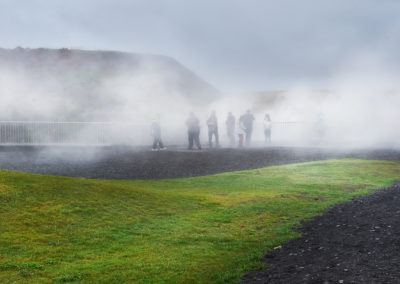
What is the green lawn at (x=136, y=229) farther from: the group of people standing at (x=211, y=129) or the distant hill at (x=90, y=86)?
the distant hill at (x=90, y=86)

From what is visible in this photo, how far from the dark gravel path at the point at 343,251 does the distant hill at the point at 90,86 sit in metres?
33.9

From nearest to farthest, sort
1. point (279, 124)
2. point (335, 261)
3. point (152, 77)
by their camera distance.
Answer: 1. point (335, 261)
2. point (279, 124)
3. point (152, 77)

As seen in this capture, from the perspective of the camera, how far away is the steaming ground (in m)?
14.9

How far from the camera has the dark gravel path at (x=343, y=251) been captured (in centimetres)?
465

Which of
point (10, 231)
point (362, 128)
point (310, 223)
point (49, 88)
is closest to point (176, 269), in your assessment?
point (10, 231)

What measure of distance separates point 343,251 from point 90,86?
50707 mm

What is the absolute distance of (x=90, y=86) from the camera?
5334cm

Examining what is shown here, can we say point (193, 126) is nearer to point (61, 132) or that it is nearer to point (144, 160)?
point (144, 160)

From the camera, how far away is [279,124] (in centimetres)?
3381

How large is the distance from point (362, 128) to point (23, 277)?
34221 mm

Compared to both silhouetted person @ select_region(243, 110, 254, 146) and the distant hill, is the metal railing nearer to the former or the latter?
silhouetted person @ select_region(243, 110, 254, 146)

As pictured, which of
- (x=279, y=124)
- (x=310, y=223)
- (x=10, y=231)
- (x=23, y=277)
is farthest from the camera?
(x=279, y=124)

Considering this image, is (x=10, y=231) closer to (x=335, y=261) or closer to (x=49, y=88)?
(x=335, y=261)

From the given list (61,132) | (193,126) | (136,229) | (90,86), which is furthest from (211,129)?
(90,86)
